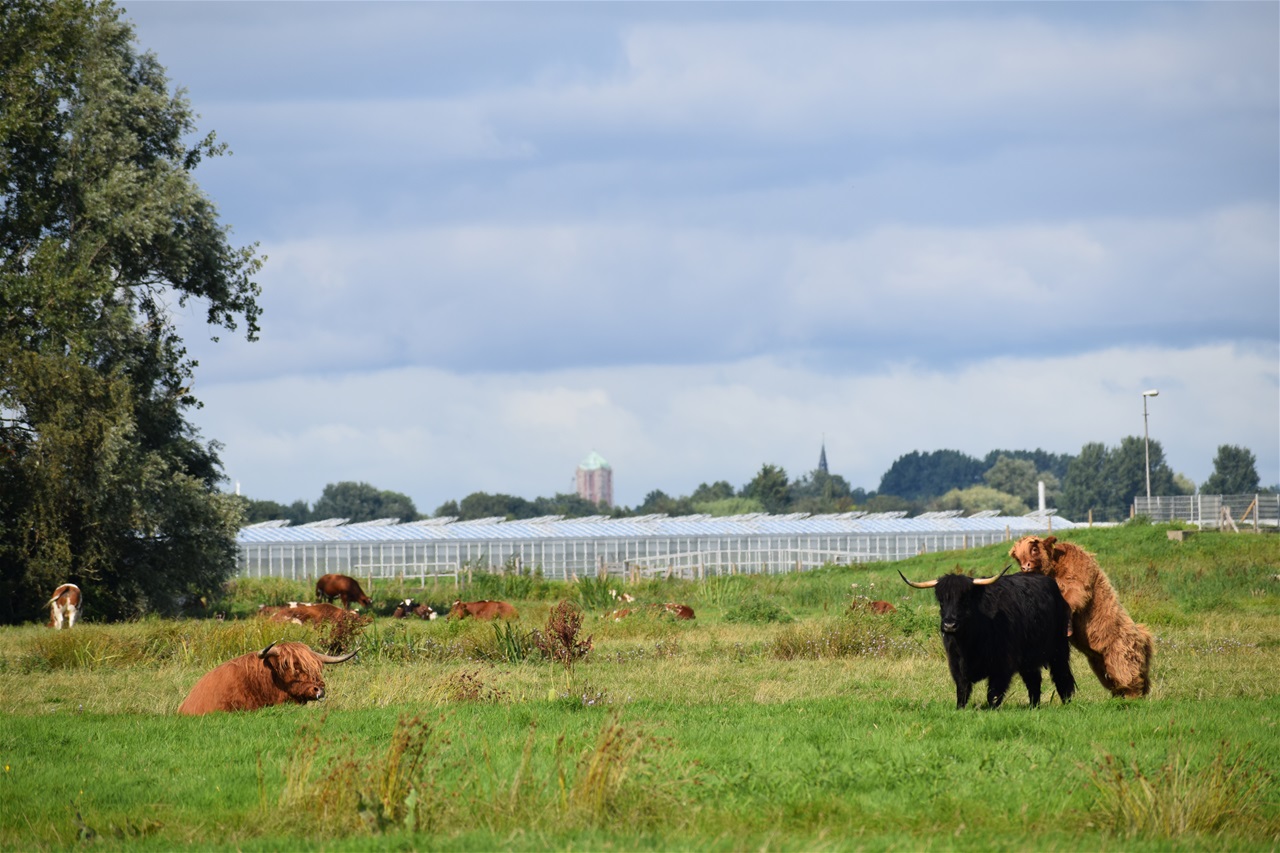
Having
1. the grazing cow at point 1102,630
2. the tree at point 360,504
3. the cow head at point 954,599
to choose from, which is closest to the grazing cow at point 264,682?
the cow head at point 954,599

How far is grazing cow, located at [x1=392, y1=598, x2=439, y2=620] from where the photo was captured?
3005 cm

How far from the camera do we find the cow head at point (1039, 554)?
13.3 meters

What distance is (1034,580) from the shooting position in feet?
41.7

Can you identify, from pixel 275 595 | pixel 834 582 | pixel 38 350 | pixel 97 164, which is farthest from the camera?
pixel 275 595

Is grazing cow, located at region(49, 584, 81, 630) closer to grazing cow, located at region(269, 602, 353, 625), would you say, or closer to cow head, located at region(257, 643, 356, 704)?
grazing cow, located at region(269, 602, 353, 625)

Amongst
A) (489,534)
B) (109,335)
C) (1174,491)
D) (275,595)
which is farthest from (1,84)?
(1174,491)

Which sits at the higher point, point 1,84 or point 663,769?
point 1,84

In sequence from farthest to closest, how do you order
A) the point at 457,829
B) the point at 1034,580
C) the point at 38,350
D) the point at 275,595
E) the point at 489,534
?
1. the point at 489,534
2. the point at 275,595
3. the point at 38,350
4. the point at 1034,580
5. the point at 457,829

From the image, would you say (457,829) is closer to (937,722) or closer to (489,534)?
(937,722)

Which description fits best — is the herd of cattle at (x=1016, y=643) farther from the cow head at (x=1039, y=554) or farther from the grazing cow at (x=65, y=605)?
the grazing cow at (x=65, y=605)

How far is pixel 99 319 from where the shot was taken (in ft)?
94.7

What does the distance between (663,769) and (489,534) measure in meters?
50.9

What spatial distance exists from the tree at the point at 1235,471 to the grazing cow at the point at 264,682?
119m

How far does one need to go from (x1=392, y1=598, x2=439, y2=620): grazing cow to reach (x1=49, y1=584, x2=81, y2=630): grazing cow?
283 inches
